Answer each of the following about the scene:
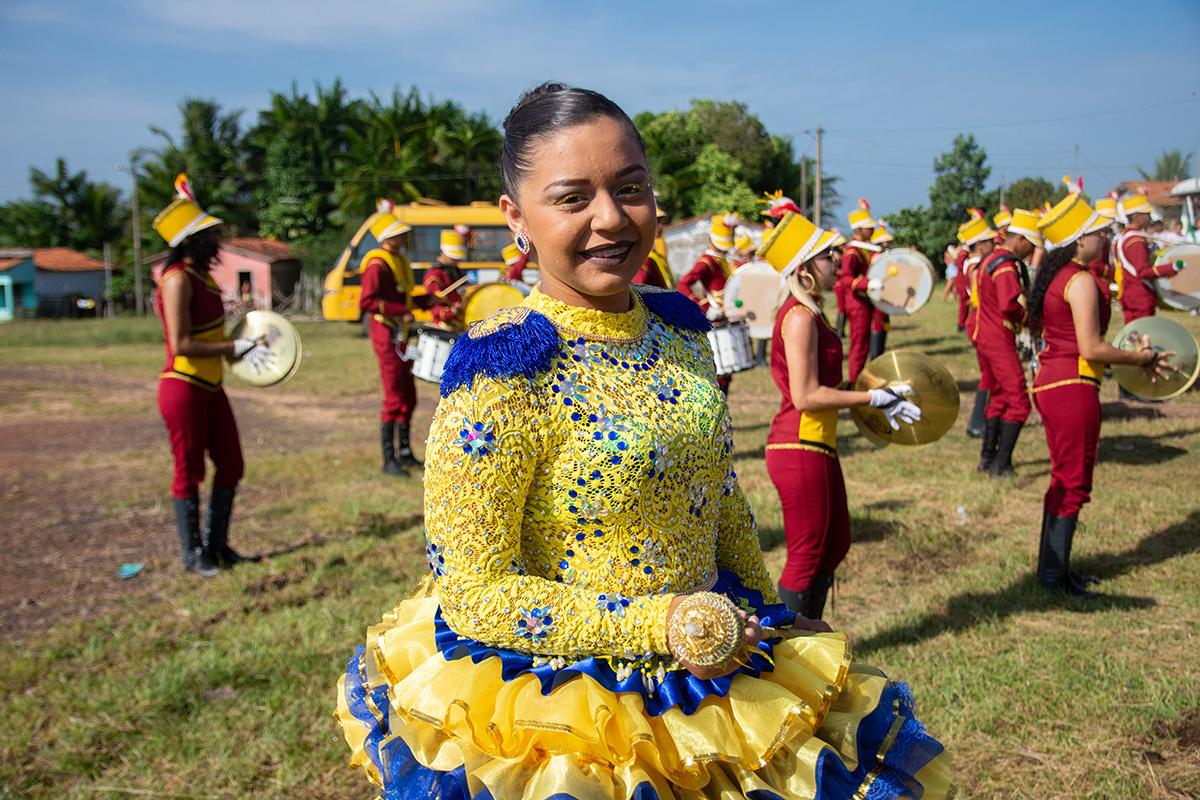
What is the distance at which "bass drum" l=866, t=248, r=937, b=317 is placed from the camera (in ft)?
42.3

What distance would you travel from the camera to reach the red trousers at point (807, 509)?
3992 millimetres

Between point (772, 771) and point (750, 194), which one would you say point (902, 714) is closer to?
point (772, 771)

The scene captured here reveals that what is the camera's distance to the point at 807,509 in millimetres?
3990

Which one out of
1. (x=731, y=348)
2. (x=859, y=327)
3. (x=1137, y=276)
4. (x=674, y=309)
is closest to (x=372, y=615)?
(x=674, y=309)

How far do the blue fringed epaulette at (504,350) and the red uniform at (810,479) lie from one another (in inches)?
95.5

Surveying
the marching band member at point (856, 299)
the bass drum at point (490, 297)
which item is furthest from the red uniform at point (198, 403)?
the marching band member at point (856, 299)

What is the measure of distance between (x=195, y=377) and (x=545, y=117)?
4.60m

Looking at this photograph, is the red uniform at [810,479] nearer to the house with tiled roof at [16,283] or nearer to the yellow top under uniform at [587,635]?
the yellow top under uniform at [587,635]

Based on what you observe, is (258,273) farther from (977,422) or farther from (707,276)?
(977,422)

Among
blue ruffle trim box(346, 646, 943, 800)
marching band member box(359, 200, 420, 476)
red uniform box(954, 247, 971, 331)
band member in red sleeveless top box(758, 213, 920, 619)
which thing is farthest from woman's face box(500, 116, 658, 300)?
red uniform box(954, 247, 971, 331)

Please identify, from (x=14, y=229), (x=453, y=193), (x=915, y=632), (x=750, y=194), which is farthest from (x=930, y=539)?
(x=14, y=229)

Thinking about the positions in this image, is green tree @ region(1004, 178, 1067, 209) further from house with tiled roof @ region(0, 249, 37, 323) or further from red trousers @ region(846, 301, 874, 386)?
house with tiled roof @ region(0, 249, 37, 323)

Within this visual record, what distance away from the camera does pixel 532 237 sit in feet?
5.70

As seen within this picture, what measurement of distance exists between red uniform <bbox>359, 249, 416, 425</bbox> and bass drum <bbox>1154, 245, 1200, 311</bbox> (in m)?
8.24
